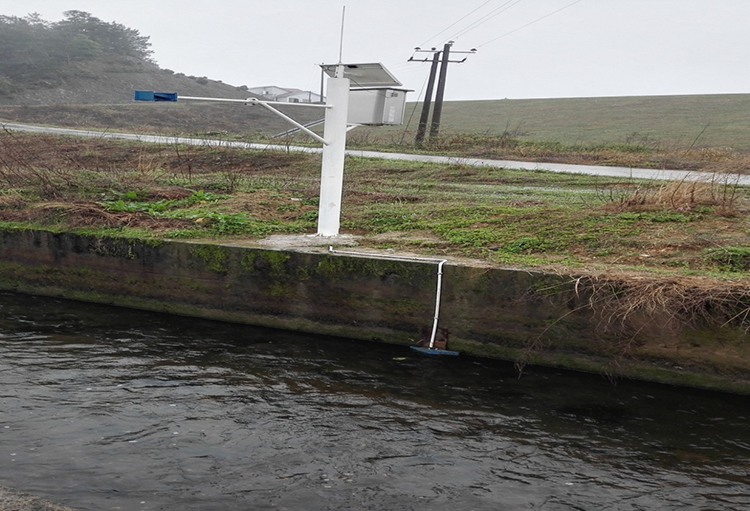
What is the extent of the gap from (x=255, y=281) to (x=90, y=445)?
3670 mm

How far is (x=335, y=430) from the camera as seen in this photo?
5.80 metres

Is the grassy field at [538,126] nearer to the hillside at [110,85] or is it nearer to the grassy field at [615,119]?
the grassy field at [615,119]

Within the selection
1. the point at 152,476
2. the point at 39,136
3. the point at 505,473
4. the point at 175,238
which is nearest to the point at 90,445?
the point at 152,476

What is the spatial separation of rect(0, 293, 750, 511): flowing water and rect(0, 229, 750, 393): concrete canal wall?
9.5 inches

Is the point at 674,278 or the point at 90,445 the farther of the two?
the point at 674,278

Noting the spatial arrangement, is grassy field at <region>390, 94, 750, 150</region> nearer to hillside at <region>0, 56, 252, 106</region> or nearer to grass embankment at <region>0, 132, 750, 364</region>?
grass embankment at <region>0, 132, 750, 364</region>

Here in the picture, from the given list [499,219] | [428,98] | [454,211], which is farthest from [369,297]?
[428,98]

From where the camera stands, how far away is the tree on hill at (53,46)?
6819 centimetres

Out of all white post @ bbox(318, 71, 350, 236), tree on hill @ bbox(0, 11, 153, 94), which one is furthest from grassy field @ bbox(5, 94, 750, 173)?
tree on hill @ bbox(0, 11, 153, 94)

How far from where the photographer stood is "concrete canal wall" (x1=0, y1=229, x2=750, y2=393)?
693cm

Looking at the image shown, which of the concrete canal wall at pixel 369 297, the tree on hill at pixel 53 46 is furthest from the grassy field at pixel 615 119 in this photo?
the tree on hill at pixel 53 46

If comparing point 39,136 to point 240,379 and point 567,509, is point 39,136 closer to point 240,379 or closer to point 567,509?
point 240,379

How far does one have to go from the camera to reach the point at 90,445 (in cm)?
521

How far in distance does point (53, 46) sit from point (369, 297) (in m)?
86.1
